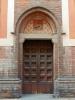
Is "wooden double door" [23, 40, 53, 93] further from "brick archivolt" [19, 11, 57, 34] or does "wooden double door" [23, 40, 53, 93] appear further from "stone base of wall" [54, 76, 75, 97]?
"stone base of wall" [54, 76, 75, 97]

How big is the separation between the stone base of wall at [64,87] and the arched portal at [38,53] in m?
0.92

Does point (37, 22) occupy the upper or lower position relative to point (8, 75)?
upper

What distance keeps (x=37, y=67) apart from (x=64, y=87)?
1734mm

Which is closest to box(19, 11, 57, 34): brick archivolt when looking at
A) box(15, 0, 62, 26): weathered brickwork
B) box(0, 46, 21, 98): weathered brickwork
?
box(15, 0, 62, 26): weathered brickwork

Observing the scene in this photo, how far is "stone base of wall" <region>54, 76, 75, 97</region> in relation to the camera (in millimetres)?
14562

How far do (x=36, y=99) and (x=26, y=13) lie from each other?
3.72m

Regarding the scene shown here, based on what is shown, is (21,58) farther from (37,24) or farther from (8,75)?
(37,24)

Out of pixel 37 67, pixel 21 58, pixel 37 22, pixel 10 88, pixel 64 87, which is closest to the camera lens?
pixel 10 88

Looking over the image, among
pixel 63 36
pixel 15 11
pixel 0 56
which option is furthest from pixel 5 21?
pixel 63 36

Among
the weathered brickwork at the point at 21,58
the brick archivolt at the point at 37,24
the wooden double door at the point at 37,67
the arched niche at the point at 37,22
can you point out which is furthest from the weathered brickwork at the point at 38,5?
the wooden double door at the point at 37,67

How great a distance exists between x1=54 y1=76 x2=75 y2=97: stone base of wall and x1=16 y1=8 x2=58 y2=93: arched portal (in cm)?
92

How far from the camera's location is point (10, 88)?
14477 millimetres

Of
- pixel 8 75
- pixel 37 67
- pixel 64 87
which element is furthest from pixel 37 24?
pixel 64 87

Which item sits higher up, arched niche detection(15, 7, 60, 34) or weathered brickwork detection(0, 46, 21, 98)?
arched niche detection(15, 7, 60, 34)
